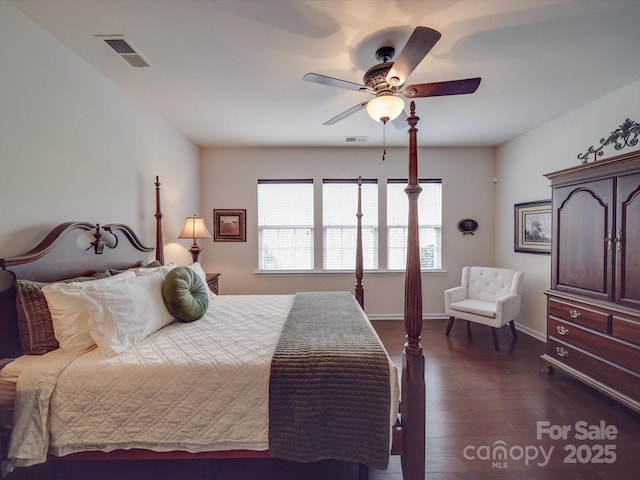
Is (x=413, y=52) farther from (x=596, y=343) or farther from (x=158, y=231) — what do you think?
(x=158, y=231)

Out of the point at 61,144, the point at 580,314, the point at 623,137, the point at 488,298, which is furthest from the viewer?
the point at 488,298

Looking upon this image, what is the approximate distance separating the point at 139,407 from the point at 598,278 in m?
3.35

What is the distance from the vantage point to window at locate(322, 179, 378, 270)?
4281mm

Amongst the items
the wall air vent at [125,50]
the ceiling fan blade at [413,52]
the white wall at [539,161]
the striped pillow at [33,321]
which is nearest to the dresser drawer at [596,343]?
the white wall at [539,161]

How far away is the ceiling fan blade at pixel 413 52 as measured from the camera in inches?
54.5

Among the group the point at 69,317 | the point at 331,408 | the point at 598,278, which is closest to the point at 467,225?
the point at 598,278

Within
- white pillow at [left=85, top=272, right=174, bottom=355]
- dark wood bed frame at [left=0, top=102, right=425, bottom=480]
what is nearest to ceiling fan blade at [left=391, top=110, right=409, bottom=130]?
dark wood bed frame at [left=0, top=102, right=425, bottom=480]

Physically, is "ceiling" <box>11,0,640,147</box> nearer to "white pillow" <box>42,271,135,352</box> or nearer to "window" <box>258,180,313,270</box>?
"window" <box>258,180,313,270</box>

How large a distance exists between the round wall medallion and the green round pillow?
12.6 ft

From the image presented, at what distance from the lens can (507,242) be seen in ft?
13.3

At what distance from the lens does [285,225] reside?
4.28m

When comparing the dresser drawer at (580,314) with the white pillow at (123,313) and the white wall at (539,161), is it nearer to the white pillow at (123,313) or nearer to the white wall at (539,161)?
the white wall at (539,161)

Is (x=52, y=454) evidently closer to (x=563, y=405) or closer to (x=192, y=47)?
(x=192, y=47)

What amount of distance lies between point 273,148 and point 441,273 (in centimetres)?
330
